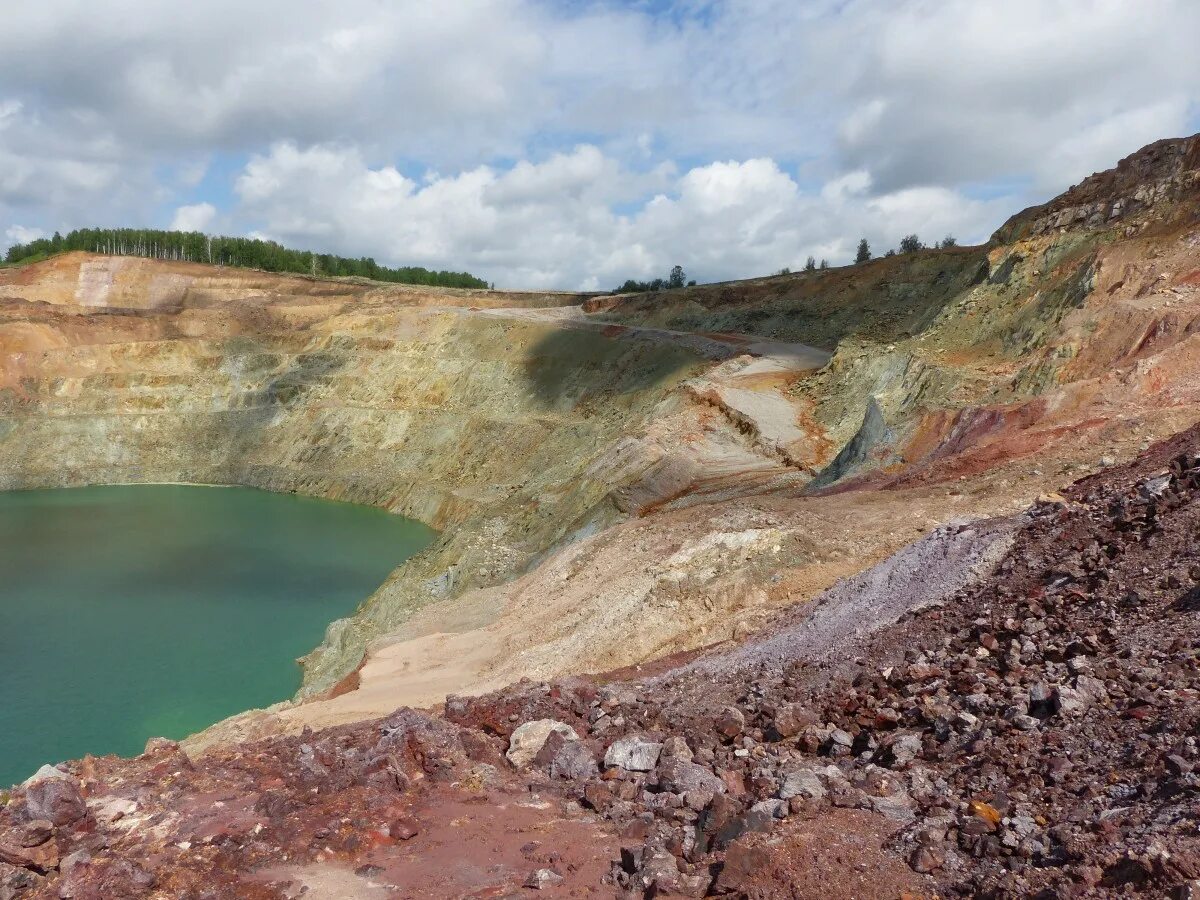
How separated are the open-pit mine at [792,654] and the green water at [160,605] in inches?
50.6

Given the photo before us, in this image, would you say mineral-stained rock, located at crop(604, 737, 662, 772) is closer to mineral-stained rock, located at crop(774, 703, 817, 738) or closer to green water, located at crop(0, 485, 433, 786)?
mineral-stained rock, located at crop(774, 703, 817, 738)

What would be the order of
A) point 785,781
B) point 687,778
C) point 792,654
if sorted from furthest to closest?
point 792,654 → point 687,778 → point 785,781

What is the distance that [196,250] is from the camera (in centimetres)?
9931

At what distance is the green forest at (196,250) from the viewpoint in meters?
96.8

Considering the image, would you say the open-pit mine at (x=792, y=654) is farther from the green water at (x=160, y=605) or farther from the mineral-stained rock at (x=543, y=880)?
the green water at (x=160, y=605)

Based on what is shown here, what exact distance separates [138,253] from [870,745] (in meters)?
109

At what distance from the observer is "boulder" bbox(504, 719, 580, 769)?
8.55 metres

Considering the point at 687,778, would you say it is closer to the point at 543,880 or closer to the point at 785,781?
the point at 785,781

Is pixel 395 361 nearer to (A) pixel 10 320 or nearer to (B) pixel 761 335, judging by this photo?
(B) pixel 761 335

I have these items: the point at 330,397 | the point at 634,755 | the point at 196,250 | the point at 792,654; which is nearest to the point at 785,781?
the point at 634,755

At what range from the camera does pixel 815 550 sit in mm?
14727

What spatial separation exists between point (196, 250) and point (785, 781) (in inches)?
4229

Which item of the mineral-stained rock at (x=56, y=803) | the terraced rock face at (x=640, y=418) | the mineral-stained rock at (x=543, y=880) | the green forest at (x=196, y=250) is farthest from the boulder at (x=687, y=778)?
the green forest at (x=196, y=250)

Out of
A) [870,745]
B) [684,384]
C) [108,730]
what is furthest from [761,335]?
[870,745]
